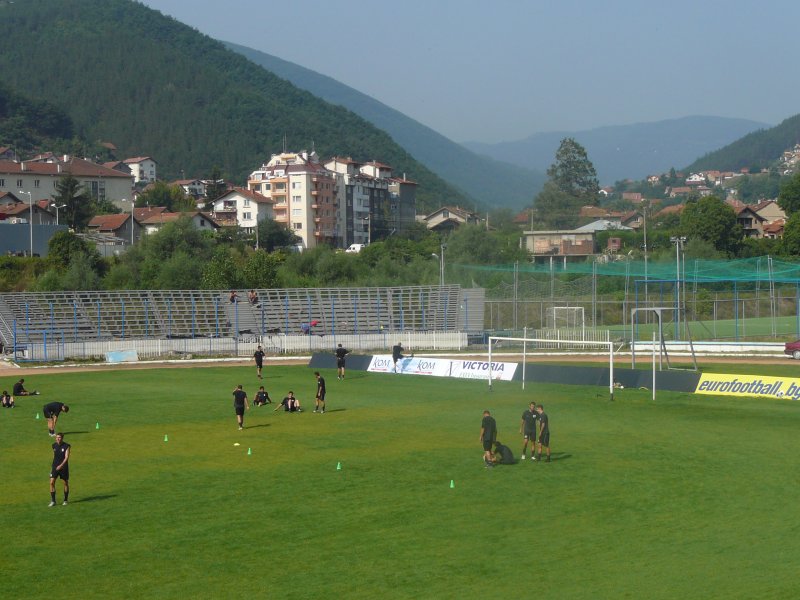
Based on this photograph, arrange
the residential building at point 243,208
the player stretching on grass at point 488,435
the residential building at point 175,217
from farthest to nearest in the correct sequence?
the residential building at point 243,208 < the residential building at point 175,217 < the player stretching on grass at point 488,435

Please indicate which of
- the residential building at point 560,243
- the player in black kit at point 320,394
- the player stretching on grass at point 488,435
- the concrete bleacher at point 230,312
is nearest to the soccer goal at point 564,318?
the concrete bleacher at point 230,312

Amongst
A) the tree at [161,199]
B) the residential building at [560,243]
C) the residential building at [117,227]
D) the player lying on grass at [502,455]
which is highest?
the tree at [161,199]

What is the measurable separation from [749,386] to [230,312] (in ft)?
120

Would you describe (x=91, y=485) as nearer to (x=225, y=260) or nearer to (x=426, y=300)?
(x=426, y=300)

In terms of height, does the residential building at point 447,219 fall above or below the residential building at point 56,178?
below

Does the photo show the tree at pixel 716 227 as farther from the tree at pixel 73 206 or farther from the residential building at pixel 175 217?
the tree at pixel 73 206

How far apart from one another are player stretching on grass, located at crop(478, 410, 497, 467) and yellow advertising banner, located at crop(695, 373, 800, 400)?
57.6 ft

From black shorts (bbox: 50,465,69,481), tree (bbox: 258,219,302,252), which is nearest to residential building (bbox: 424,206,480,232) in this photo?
tree (bbox: 258,219,302,252)

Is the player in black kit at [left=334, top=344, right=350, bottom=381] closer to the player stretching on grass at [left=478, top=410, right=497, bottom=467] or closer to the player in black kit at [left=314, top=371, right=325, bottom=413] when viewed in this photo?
the player in black kit at [left=314, top=371, right=325, bottom=413]

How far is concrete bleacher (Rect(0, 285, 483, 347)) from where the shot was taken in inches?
2434

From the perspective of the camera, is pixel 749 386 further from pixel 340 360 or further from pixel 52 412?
pixel 52 412

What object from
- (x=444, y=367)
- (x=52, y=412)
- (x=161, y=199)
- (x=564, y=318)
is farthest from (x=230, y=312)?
(x=161, y=199)

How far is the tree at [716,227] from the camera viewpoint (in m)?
123

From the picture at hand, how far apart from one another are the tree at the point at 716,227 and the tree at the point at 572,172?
215 ft
